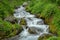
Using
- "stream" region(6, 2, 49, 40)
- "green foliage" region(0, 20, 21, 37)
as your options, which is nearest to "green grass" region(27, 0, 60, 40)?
"stream" region(6, 2, 49, 40)

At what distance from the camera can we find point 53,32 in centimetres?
1511

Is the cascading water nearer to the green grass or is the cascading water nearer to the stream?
the stream

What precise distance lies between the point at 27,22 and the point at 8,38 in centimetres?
A: 430

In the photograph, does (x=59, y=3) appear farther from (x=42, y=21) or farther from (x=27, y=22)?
(x=27, y=22)

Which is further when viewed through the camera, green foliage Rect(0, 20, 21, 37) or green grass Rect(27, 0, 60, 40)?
green grass Rect(27, 0, 60, 40)

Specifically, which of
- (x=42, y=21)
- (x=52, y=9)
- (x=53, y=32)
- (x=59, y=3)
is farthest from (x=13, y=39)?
(x=59, y=3)

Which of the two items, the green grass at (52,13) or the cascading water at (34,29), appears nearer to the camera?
the cascading water at (34,29)

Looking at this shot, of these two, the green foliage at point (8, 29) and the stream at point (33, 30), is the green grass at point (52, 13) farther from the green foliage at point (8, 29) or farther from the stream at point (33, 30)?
the green foliage at point (8, 29)

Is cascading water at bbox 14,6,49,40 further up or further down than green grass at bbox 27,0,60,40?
further down

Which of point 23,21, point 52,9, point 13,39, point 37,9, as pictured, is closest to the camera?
point 13,39

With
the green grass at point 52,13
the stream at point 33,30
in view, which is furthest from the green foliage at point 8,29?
the green grass at point 52,13

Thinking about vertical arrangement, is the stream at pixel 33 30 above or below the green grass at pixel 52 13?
below

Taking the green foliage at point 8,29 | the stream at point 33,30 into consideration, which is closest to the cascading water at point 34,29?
the stream at point 33,30

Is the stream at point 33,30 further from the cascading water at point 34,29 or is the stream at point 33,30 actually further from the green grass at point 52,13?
the green grass at point 52,13
